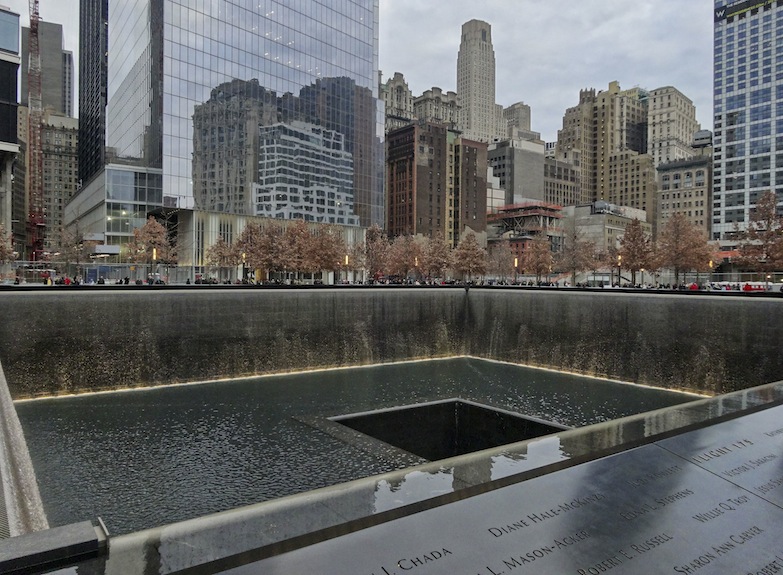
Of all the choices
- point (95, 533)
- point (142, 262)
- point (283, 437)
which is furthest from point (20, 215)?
point (95, 533)

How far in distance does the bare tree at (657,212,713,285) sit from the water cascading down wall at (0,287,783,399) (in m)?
35.0

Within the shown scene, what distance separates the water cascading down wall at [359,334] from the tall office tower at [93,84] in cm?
6932

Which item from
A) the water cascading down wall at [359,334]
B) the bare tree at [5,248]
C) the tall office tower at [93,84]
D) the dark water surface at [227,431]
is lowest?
the dark water surface at [227,431]

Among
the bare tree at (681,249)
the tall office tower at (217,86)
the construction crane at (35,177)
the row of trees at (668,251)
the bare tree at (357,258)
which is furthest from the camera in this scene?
the construction crane at (35,177)

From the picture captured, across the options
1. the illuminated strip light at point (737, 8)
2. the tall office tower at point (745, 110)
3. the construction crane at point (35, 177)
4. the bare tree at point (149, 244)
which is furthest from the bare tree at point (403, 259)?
the construction crane at point (35, 177)

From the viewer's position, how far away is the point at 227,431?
1627cm

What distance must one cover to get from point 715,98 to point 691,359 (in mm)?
136445

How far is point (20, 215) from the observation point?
542 ft

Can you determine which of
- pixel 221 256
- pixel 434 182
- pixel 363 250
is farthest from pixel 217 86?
pixel 434 182

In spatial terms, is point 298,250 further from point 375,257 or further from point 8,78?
point 8,78

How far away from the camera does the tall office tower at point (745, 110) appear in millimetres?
124188

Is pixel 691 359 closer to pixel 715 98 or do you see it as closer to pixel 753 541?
pixel 753 541

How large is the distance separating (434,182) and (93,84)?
244 ft

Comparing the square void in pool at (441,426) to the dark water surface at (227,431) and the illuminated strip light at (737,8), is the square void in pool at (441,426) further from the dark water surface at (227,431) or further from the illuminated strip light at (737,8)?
the illuminated strip light at (737,8)
